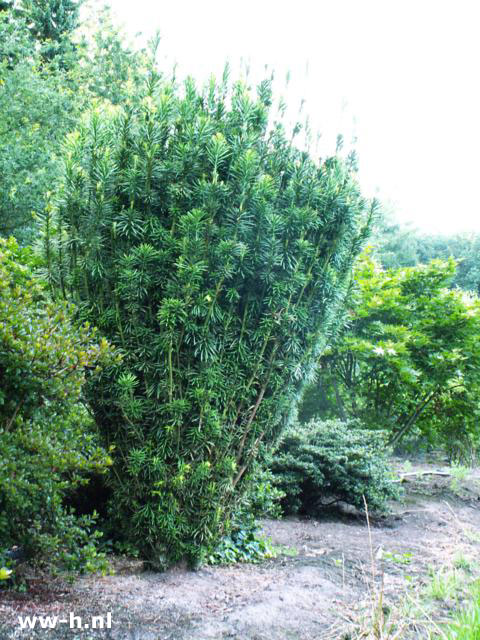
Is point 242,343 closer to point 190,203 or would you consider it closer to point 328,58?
point 190,203

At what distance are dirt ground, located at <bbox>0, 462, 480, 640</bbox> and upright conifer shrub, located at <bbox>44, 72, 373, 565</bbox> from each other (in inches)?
14.1

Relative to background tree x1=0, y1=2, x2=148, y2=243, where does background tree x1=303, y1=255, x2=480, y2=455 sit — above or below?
below

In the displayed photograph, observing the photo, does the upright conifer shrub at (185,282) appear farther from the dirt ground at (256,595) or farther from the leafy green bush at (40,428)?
the leafy green bush at (40,428)

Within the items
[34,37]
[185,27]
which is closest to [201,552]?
[185,27]

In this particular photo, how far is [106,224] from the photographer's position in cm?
355

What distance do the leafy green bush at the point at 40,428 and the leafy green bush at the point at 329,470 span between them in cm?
312

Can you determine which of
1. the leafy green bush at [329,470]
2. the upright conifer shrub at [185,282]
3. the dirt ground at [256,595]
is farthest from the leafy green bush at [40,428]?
Answer: the leafy green bush at [329,470]

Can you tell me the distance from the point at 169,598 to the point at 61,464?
1.09 m

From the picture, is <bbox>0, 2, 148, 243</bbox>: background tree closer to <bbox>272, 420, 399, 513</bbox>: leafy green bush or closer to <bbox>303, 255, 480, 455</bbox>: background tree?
<bbox>303, 255, 480, 455</bbox>: background tree

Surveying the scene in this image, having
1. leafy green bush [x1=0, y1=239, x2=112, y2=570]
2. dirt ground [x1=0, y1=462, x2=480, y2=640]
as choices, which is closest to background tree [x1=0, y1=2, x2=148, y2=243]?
leafy green bush [x1=0, y1=239, x2=112, y2=570]

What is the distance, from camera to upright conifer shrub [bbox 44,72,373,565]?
3508 millimetres

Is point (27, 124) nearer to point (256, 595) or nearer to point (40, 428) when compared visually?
point (40, 428)

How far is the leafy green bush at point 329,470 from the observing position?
605 cm

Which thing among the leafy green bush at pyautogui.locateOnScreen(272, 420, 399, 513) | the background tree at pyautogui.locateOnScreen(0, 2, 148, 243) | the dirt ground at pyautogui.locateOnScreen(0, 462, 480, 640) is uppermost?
the background tree at pyautogui.locateOnScreen(0, 2, 148, 243)
